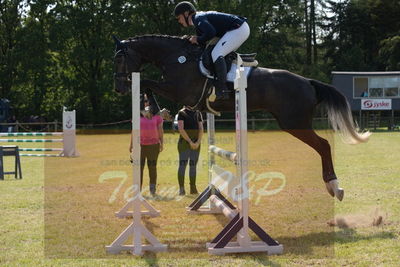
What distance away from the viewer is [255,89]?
17.6 feet

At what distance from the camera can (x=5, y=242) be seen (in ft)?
15.3

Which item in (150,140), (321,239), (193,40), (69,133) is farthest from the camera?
(69,133)

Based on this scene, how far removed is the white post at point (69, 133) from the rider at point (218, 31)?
10.3 m

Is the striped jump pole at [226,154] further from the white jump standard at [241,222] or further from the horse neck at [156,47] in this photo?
the horse neck at [156,47]


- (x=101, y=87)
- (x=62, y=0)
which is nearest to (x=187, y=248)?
(x=101, y=87)

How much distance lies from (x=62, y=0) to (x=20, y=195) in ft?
104

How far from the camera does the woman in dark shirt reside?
7.93 metres

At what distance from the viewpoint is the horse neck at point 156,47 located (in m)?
5.40

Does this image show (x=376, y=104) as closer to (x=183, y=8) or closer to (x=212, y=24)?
(x=212, y=24)

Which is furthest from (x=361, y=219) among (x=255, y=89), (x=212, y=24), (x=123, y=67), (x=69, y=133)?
(x=69, y=133)

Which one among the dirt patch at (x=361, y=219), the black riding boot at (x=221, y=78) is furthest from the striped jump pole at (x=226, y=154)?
the dirt patch at (x=361, y=219)

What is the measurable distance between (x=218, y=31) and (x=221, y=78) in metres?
0.62

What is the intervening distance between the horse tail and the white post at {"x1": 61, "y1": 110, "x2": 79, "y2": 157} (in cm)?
1076

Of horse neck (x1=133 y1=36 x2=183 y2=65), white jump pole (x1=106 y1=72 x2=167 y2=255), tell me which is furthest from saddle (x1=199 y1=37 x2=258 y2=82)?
white jump pole (x1=106 y1=72 x2=167 y2=255)
